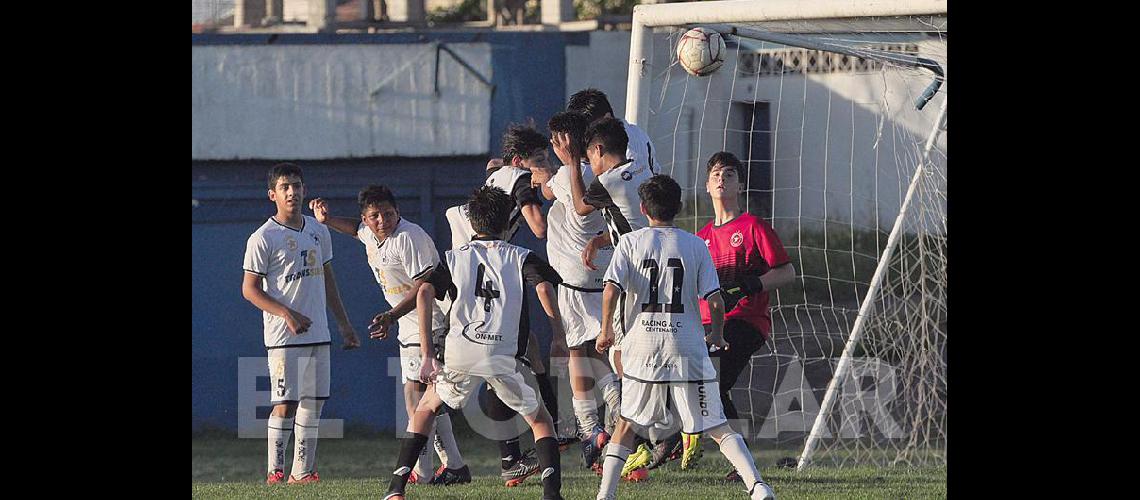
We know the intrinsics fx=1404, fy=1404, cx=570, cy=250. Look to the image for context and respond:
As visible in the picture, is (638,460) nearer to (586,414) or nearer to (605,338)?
(586,414)

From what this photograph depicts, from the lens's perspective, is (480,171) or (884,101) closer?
(884,101)

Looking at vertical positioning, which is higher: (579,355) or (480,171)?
(480,171)

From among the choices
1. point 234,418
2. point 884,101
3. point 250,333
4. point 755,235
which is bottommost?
point 234,418

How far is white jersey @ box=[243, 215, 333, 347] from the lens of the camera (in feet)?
26.0

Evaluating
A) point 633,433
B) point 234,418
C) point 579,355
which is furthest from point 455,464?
point 234,418

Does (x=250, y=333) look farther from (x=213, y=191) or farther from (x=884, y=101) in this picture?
(x=884, y=101)

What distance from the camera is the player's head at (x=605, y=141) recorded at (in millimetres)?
7301

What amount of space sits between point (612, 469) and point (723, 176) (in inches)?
79.3

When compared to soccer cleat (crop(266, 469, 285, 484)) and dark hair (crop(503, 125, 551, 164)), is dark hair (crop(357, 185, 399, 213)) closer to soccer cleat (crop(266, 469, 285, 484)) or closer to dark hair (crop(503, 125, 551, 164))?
dark hair (crop(503, 125, 551, 164))

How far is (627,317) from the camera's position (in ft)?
21.9

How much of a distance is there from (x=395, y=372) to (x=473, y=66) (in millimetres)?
2716

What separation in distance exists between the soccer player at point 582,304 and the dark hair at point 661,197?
1.14 m

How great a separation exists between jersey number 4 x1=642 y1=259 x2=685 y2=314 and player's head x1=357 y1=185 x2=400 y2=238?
75.7 inches

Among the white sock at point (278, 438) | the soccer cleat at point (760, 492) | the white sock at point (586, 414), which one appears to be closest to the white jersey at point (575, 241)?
the white sock at point (586, 414)
